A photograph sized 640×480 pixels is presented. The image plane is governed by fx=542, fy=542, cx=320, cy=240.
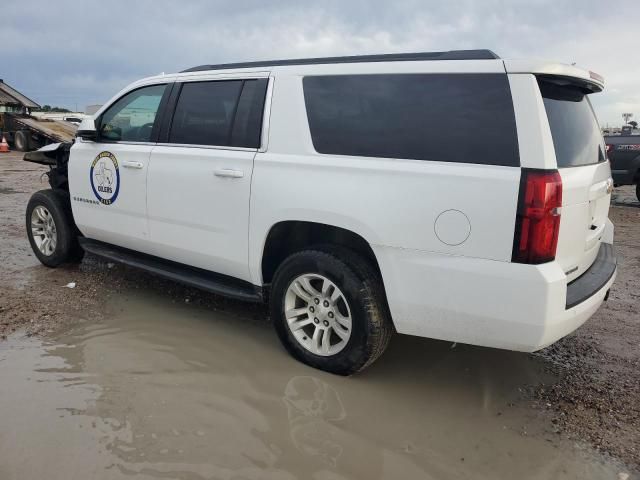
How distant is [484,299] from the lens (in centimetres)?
274

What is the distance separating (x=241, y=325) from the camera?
4.23 m

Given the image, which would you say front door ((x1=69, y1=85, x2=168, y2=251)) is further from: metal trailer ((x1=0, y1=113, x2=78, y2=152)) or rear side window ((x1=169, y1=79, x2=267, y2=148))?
metal trailer ((x1=0, y1=113, x2=78, y2=152))

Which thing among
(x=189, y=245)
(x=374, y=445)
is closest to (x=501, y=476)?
(x=374, y=445)

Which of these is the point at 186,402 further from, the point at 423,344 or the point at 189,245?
the point at 423,344

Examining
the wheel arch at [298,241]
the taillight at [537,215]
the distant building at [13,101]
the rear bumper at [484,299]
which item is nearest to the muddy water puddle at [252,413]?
the rear bumper at [484,299]

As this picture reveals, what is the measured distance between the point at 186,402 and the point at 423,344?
1795 mm

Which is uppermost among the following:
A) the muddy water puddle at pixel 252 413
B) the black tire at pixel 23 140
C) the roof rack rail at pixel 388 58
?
the roof rack rail at pixel 388 58

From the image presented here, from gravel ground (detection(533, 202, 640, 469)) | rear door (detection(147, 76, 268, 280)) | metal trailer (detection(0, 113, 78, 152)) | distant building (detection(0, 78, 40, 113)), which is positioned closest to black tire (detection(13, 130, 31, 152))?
metal trailer (detection(0, 113, 78, 152))

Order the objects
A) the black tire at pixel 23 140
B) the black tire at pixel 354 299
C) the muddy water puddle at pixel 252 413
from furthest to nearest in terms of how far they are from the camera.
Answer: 1. the black tire at pixel 23 140
2. the black tire at pixel 354 299
3. the muddy water puddle at pixel 252 413

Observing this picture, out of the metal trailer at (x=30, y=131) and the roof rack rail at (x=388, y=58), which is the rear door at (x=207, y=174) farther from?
the metal trailer at (x=30, y=131)

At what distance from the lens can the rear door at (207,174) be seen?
11.9ft

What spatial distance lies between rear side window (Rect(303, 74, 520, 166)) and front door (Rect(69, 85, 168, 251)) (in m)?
1.61

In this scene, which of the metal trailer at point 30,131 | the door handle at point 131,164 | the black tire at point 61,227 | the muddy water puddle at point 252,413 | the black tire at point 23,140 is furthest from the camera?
the black tire at point 23,140

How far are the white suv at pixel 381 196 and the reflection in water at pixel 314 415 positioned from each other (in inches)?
7.5
